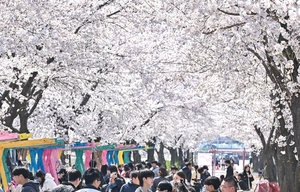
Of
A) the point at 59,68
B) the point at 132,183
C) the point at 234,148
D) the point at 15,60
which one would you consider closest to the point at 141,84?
the point at 59,68

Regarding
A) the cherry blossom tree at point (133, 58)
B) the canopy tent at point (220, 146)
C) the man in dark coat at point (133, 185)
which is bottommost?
the man in dark coat at point (133, 185)

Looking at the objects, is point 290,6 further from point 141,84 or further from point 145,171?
point 141,84

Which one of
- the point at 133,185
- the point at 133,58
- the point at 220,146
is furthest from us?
the point at 220,146

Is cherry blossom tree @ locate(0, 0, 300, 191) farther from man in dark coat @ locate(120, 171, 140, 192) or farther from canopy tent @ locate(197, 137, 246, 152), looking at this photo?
canopy tent @ locate(197, 137, 246, 152)

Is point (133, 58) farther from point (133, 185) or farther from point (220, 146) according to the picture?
point (220, 146)

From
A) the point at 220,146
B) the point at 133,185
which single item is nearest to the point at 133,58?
the point at 133,185

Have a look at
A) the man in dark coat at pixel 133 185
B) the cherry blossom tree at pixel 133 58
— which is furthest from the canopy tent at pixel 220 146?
the man in dark coat at pixel 133 185

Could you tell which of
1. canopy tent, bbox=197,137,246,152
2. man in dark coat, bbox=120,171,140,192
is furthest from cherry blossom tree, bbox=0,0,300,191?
canopy tent, bbox=197,137,246,152

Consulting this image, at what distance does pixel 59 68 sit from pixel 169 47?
6.81 m

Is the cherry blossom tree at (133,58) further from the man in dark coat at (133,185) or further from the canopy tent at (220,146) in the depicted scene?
the canopy tent at (220,146)

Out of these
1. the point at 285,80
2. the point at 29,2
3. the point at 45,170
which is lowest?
the point at 45,170

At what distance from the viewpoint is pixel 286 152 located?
17672 mm

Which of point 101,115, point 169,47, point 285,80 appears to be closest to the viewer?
point 285,80

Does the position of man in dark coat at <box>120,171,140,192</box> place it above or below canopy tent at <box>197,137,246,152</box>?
below
